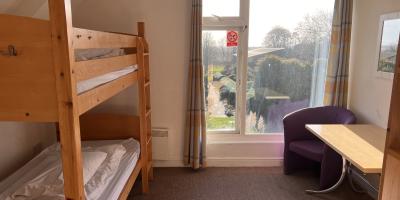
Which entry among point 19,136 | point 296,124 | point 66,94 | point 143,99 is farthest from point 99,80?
point 296,124

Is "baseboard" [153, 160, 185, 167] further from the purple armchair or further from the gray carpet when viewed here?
the purple armchair

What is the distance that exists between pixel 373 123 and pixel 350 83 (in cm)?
63

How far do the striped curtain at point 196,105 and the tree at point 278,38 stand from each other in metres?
0.85

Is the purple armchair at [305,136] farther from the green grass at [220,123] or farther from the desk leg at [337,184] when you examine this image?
the green grass at [220,123]

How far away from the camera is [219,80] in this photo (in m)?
3.56

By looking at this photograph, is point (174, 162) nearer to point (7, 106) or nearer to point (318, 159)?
point (318, 159)

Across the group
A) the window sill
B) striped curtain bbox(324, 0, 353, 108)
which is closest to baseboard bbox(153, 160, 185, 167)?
the window sill

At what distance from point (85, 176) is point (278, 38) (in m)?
2.60

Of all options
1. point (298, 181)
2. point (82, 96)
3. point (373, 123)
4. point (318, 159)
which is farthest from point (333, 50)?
point (82, 96)

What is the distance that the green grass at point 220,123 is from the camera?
145 inches

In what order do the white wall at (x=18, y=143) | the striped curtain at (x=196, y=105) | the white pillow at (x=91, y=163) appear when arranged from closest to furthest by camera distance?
the white pillow at (x=91, y=163), the white wall at (x=18, y=143), the striped curtain at (x=196, y=105)

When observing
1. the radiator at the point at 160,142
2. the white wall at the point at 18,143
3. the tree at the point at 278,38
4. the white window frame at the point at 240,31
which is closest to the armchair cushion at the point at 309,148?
the white window frame at the point at 240,31

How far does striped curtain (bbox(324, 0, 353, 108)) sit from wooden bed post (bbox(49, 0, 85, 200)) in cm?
293

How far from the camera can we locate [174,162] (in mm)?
3611
